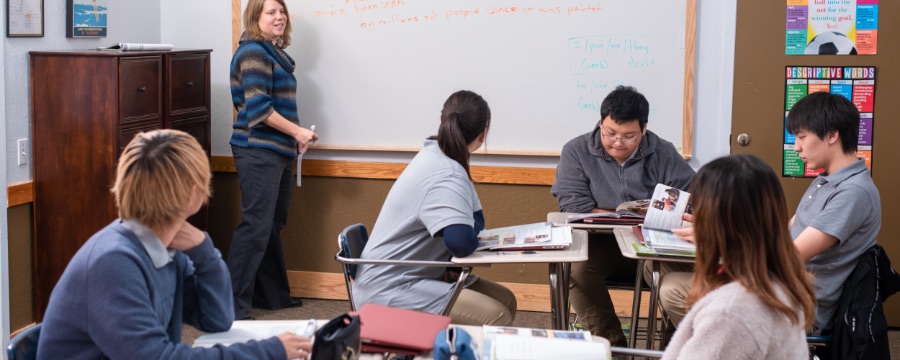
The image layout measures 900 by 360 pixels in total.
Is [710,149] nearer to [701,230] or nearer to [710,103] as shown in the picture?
[710,103]

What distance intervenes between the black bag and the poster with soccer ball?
10.6ft

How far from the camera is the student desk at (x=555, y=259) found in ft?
10.0

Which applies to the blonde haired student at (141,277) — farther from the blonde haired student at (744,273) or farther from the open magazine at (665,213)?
the open magazine at (665,213)

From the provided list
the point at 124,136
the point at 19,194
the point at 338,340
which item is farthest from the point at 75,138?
the point at 338,340

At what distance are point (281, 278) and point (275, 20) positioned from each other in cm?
130

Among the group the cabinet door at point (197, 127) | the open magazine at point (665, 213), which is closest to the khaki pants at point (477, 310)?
the open magazine at point (665, 213)

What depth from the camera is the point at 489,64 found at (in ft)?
16.0

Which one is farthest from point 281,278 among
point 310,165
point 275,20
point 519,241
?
point 519,241

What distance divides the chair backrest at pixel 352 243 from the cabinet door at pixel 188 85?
152cm

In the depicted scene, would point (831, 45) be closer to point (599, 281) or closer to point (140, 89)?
point (599, 281)

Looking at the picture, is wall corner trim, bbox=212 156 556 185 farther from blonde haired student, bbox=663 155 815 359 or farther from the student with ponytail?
blonde haired student, bbox=663 155 815 359

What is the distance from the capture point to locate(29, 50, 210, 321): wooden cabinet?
4145 mm

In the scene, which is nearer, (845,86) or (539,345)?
(539,345)

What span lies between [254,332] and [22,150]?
7.64 ft
